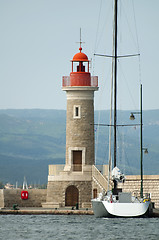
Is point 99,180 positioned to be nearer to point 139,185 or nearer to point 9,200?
point 139,185

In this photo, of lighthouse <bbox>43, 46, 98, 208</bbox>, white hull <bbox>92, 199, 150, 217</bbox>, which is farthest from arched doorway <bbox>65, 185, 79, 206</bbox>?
white hull <bbox>92, 199, 150, 217</bbox>

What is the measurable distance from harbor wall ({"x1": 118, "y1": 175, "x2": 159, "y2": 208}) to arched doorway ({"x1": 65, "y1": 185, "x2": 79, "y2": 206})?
3086 millimetres

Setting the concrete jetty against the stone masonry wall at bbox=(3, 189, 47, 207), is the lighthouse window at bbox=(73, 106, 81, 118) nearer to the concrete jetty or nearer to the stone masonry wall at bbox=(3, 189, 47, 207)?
the stone masonry wall at bbox=(3, 189, 47, 207)

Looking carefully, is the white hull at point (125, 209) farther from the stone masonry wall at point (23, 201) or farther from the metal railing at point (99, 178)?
the stone masonry wall at point (23, 201)

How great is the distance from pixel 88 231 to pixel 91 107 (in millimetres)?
14796

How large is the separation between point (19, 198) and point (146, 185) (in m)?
8.59

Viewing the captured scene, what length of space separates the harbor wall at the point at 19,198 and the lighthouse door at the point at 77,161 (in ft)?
8.73

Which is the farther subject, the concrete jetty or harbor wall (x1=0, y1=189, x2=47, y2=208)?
harbor wall (x1=0, y1=189, x2=47, y2=208)

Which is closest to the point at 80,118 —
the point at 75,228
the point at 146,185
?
the point at 146,185

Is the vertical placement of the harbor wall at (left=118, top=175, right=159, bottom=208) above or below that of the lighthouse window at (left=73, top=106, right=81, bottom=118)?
below

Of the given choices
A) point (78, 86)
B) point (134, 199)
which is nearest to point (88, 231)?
point (134, 199)

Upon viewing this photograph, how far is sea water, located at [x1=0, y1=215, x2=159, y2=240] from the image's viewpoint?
3741cm

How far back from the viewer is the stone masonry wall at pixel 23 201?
52.6m

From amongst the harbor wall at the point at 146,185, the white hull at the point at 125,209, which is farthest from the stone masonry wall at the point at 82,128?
the white hull at the point at 125,209
